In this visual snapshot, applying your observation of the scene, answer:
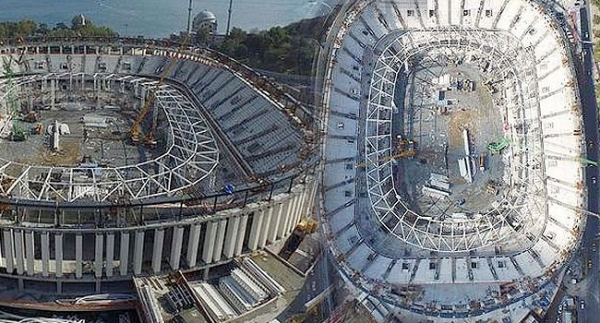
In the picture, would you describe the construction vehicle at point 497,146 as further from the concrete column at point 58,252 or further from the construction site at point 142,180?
the concrete column at point 58,252

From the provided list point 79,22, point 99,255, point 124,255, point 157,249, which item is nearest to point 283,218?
point 157,249

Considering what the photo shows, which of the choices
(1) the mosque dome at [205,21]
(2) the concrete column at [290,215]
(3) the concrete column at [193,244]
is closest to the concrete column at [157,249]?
(3) the concrete column at [193,244]

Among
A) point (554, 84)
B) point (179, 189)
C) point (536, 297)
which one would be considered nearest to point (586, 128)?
point (554, 84)

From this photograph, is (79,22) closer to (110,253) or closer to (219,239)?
(110,253)

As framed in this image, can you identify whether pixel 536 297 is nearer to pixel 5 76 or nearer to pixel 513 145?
pixel 513 145

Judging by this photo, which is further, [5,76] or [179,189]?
[5,76]

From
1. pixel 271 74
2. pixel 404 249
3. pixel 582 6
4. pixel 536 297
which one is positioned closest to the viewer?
pixel 536 297
